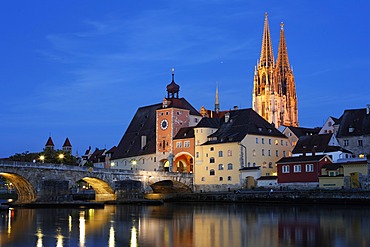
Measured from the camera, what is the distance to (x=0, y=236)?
2959 centimetres

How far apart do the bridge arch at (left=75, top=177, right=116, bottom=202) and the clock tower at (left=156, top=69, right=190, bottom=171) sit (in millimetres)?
15883

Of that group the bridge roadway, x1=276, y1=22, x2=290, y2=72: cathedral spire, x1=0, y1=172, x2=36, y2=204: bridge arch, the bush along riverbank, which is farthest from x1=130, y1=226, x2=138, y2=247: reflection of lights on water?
x1=276, y1=22, x2=290, y2=72: cathedral spire

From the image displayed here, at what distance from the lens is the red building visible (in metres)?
66.6

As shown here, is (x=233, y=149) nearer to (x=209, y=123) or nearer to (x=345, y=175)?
(x=209, y=123)

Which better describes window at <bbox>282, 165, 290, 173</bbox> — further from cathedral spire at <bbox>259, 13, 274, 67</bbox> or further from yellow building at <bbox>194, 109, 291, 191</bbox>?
cathedral spire at <bbox>259, 13, 274, 67</bbox>

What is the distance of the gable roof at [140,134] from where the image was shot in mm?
93062

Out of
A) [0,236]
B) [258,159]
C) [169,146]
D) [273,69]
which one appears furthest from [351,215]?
[273,69]

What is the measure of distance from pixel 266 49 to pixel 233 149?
71193 mm

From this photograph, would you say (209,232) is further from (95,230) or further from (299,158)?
(299,158)

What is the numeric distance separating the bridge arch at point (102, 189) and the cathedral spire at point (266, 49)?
79.6 m

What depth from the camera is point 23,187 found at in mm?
62656

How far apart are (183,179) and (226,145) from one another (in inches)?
341

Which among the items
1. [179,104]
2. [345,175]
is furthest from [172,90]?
[345,175]

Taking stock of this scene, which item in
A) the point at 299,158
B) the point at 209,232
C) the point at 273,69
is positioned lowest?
the point at 209,232
